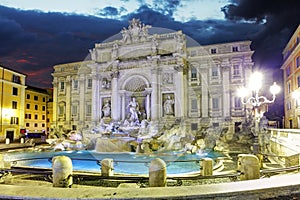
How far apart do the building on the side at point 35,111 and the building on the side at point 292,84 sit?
37521 millimetres

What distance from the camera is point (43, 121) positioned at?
43.5m

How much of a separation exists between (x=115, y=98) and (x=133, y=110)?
2.97 meters

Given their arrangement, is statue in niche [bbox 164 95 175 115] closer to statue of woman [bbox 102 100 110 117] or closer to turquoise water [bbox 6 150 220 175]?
statue of woman [bbox 102 100 110 117]

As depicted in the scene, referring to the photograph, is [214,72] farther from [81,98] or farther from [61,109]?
[61,109]

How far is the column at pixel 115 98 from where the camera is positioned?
28422 millimetres

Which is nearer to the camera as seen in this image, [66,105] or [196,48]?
[196,48]

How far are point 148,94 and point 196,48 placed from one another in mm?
8048

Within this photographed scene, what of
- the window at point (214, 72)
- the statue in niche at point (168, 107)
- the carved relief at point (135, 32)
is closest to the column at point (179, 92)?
the statue in niche at point (168, 107)

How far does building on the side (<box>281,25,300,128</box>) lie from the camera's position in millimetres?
24859

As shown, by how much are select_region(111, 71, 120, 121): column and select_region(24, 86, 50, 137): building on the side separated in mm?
18087

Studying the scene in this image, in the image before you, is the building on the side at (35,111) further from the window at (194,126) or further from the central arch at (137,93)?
the window at (194,126)

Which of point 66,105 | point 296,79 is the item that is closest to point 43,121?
point 66,105

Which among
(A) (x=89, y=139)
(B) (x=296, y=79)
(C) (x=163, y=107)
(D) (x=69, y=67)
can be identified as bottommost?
(A) (x=89, y=139)

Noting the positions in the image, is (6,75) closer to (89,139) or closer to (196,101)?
(89,139)
